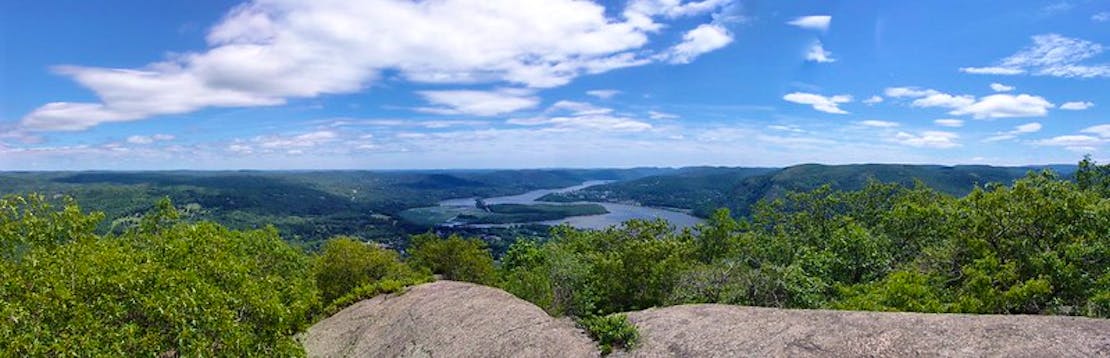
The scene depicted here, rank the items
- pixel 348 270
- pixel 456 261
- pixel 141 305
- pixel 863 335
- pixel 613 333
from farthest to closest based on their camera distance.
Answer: pixel 456 261 → pixel 348 270 → pixel 613 333 → pixel 141 305 → pixel 863 335

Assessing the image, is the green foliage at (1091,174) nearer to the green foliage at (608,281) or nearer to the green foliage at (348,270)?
the green foliage at (608,281)

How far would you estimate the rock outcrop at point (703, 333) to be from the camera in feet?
36.8

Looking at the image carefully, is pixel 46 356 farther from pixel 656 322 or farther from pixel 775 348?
pixel 775 348

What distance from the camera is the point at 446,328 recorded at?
1855 centimetres

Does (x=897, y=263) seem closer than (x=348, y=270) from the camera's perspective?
No

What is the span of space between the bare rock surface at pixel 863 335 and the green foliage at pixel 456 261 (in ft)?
87.0

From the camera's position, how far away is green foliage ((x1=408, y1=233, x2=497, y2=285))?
134 feet

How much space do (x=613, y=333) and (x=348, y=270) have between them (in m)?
19.8

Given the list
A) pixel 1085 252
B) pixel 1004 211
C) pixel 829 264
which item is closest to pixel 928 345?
pixel 1085 252

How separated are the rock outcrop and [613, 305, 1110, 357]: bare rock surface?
2 centimetres

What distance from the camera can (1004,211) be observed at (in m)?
23.6

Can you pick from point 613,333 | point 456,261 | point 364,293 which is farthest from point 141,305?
point 456,261

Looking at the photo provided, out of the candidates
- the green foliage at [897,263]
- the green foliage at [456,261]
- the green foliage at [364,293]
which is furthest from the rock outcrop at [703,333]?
the green foliage at [456,261]

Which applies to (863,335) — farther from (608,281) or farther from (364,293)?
(364,293)
